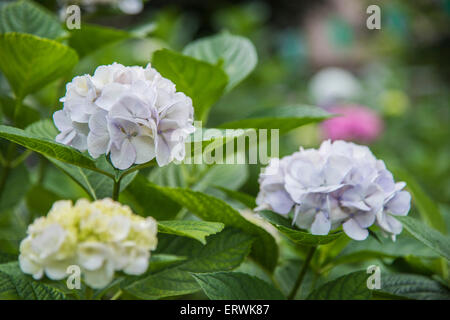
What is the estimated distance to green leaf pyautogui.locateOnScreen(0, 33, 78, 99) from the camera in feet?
2.15

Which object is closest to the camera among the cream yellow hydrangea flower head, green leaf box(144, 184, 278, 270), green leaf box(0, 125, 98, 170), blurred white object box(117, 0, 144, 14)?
the cream yellow hydrangea flower head

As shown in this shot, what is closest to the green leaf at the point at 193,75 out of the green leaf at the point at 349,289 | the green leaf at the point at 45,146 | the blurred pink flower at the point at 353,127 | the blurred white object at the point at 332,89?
the green leaf at the point at 45,146

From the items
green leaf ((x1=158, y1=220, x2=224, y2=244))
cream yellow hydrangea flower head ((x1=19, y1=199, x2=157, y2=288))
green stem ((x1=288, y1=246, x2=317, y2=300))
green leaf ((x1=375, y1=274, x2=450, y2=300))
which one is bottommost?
green leaf ((x1=375, y1=274, x2=450, y2=300))

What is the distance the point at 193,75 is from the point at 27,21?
0.27 meters

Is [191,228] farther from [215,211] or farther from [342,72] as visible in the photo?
[342,72]

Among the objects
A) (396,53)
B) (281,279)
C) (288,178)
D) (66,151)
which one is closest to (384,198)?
(288,178)

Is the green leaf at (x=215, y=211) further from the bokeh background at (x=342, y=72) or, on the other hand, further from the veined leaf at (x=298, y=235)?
the bokeh background at (x=342, y=72)

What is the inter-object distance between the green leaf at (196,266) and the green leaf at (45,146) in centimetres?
15

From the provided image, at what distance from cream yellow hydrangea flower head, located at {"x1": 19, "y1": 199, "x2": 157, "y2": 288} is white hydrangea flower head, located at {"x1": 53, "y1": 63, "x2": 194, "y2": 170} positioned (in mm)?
102

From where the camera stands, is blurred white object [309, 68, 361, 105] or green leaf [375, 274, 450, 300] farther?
blurred white object [309, 68, 361, 105]

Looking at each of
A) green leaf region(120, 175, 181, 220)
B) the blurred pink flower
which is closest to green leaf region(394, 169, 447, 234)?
green leaf region(120, 175, 181, 220)

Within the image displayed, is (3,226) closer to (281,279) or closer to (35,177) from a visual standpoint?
(35,177)

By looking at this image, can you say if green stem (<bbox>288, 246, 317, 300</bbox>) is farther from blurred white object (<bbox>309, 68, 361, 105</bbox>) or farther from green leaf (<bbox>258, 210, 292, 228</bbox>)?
blurred white object (<bbox>309, 68, 361, 105</bbox>)

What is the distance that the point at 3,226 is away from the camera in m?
0.90
